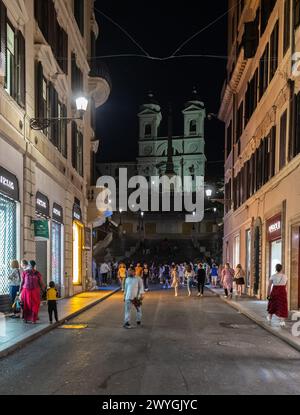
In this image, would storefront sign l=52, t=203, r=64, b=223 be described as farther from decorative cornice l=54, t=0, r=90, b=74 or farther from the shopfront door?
the shopfront door

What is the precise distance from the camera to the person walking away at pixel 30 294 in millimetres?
12727

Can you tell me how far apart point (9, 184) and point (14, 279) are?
9.23ft

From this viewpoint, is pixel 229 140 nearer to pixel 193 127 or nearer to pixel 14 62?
pixel 14 62

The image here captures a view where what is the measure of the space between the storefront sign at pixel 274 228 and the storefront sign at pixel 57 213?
9180 millimetres

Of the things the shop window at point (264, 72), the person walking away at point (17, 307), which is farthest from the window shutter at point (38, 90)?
the shop window at point (264, 72)

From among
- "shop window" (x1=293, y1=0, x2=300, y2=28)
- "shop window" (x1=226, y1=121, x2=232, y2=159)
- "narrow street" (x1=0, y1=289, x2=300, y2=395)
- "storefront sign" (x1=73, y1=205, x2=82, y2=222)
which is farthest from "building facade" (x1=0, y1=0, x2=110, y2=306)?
"shop window" (x1=226, y1=121, x2=232, y2=159)

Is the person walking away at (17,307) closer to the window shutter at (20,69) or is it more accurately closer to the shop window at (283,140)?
the window shutter at (20,69)

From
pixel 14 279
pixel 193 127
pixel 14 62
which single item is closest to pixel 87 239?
pixel 14 279

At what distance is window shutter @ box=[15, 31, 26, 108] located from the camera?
15.2m

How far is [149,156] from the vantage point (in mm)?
89062

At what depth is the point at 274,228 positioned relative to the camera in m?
19.0

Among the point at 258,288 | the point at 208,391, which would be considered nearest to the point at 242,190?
the point at 258,288

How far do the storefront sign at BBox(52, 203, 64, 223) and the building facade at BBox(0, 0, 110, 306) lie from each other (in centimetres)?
4

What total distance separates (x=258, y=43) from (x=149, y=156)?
65.5 m
